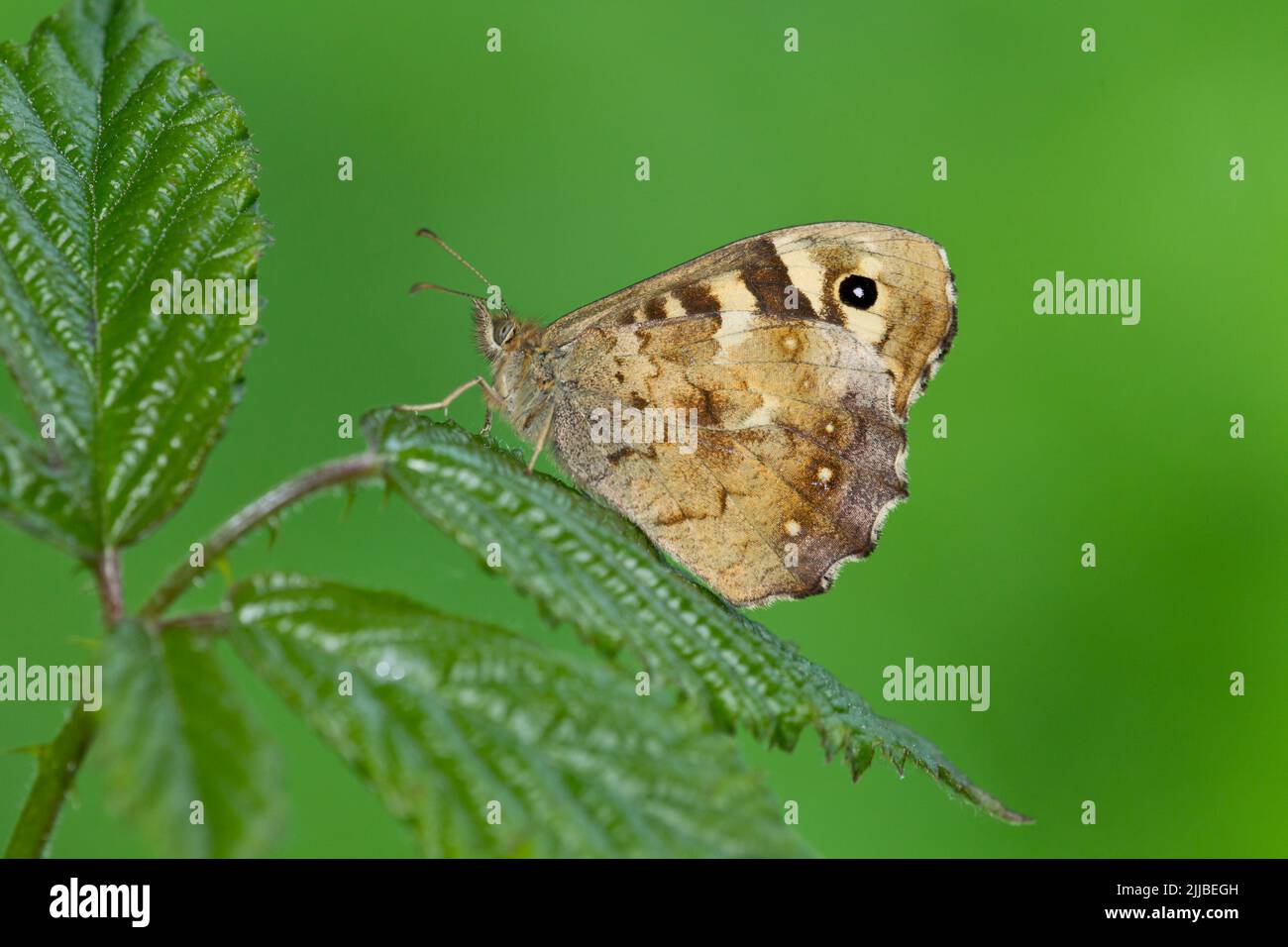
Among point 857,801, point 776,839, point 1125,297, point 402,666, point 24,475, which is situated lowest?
point 857,801

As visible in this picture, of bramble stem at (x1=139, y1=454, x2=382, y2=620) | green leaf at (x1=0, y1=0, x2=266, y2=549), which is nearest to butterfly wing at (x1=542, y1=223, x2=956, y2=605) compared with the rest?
green leaf at (x1=0, y1=0, x2=266, y2=549)

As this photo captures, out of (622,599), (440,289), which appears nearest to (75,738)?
(622,599)

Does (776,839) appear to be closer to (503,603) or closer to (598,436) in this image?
(598,436)

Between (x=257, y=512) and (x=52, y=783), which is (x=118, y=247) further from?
(x=52, y=783)

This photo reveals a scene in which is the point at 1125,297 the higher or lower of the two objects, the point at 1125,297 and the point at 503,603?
the higher

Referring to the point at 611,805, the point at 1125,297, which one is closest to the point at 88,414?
the point at 611,805
